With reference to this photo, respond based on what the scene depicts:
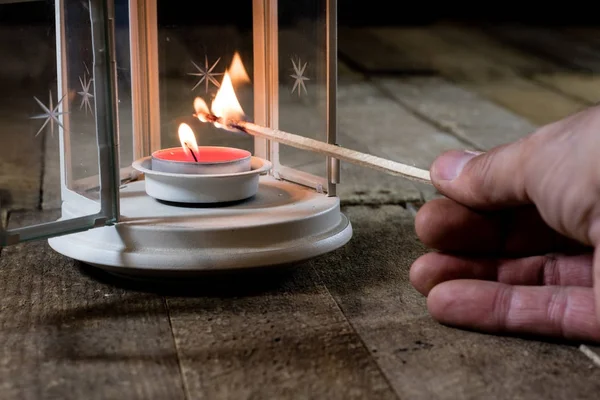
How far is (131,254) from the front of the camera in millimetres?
906

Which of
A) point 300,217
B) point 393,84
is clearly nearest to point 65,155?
point 300,217

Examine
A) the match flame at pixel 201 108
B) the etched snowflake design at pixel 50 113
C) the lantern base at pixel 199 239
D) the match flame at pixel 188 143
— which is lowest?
the lantern base at pixel 199 239

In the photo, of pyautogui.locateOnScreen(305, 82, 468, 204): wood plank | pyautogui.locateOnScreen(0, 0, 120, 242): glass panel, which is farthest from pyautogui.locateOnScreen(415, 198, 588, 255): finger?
pyautogui.locateOnScreen(305, 82, 468, 204): wood plank

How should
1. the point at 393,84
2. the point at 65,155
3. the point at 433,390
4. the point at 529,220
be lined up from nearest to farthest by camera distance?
the point at 433,390 → the point at 529,220 → the point at 65,155 → the point at 393,84

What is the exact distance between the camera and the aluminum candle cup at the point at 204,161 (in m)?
0.99

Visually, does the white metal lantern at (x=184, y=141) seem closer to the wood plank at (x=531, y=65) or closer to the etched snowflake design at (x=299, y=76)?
the etched snowflake design at (x=299, y=76)

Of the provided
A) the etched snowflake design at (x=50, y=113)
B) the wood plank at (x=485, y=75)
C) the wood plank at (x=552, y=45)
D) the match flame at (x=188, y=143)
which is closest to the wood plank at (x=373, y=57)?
→ the wood plank at (x=485, y=75)

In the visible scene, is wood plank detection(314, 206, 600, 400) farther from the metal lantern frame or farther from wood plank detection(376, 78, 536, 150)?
wood plank detection(376, 78, 536, 150)

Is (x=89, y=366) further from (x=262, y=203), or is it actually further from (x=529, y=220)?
(x=529, y=220)

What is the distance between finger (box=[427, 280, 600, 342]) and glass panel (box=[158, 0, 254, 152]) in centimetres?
42

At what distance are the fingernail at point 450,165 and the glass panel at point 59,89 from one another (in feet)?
1.12

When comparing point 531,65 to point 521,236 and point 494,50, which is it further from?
point 521,236

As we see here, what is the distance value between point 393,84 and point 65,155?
1810 millimetres

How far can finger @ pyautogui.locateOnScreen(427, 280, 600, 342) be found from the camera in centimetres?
81
